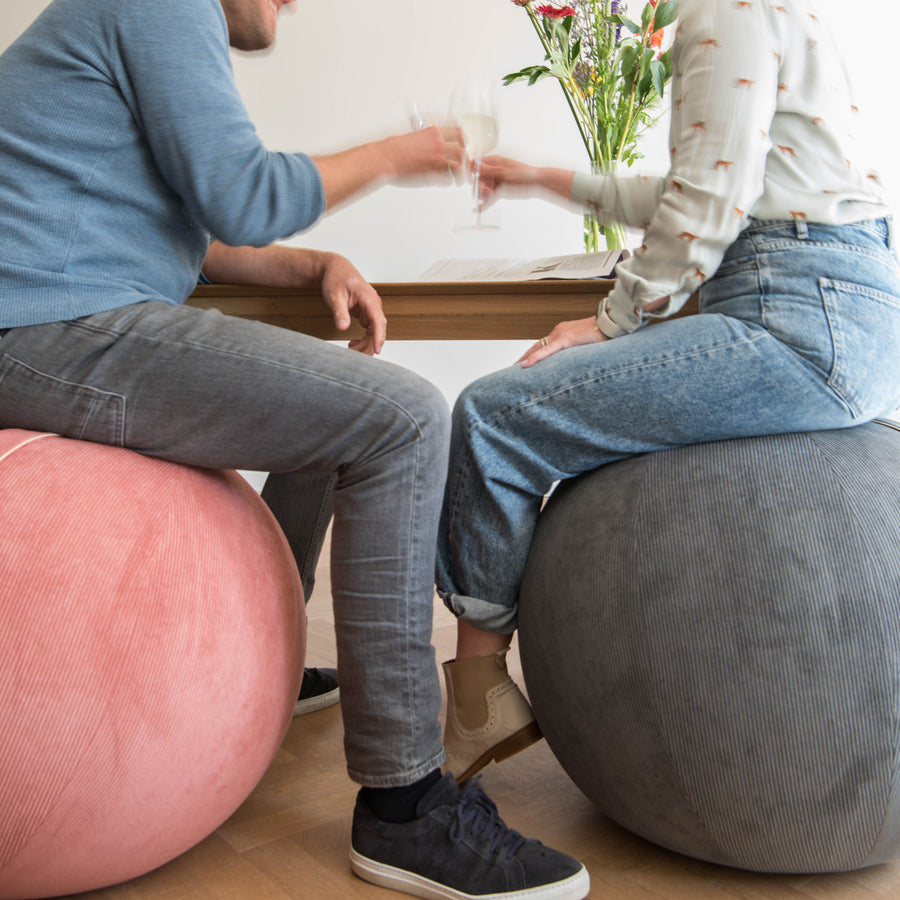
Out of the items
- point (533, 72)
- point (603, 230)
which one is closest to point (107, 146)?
point (603, 230)

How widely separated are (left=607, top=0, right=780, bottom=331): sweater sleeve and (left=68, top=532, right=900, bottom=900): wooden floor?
697 millimetres

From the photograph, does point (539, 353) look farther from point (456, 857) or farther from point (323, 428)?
point (456, 857)

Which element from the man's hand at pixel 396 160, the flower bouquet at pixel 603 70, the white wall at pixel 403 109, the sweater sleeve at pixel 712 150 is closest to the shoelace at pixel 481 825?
the sweater sleeve at pixel 712 150

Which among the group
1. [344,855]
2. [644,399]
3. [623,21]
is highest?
[623,21]

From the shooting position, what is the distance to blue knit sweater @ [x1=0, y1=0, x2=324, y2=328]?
108 cm

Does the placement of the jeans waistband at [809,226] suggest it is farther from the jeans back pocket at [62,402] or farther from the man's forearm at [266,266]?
the jeans back pocket at [62,402]

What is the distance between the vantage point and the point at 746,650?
977mm

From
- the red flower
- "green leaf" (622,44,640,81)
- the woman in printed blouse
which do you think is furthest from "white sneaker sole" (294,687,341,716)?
the red flower

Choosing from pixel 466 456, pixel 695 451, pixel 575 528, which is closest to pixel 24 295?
pixel 466 456

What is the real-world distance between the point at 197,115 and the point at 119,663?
24.9 inches

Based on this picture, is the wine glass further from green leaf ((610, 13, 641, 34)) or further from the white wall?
the white wall

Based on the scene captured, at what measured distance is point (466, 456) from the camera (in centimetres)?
124

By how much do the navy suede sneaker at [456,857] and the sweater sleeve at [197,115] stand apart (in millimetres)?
745

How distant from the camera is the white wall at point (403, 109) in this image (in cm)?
375
